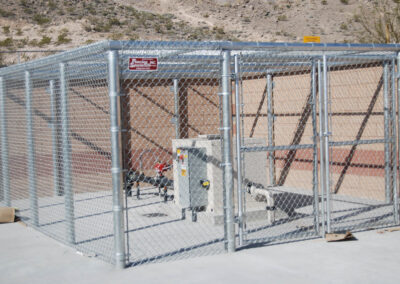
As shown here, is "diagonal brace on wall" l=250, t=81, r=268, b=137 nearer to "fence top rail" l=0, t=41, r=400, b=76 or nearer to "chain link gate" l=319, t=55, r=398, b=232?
"chain link gate" l=319, t=55, r=398, b=232

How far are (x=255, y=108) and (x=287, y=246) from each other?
269 inches

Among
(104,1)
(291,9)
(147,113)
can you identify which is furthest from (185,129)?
(291,9)

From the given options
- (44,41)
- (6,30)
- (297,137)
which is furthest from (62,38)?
(297,137)

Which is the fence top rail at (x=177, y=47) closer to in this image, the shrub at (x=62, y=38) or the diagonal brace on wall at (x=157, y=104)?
the diagonal brace on wall at (x=157, y=104)

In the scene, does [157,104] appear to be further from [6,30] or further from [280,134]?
[6,30]

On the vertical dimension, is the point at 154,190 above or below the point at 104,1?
below

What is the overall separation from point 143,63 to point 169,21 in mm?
33465

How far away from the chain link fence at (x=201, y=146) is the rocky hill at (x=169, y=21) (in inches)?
482

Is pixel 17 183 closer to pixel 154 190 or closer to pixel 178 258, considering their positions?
pixel 154 190

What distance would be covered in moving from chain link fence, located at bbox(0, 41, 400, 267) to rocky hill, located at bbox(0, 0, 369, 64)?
1225 centimetres

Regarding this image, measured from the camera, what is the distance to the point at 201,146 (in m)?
8.59

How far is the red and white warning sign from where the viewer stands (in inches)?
237

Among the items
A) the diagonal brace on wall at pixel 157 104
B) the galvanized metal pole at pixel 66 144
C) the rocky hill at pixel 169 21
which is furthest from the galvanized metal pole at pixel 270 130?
the rocky hill at pixel 169 21

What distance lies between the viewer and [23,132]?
40.3 feet
